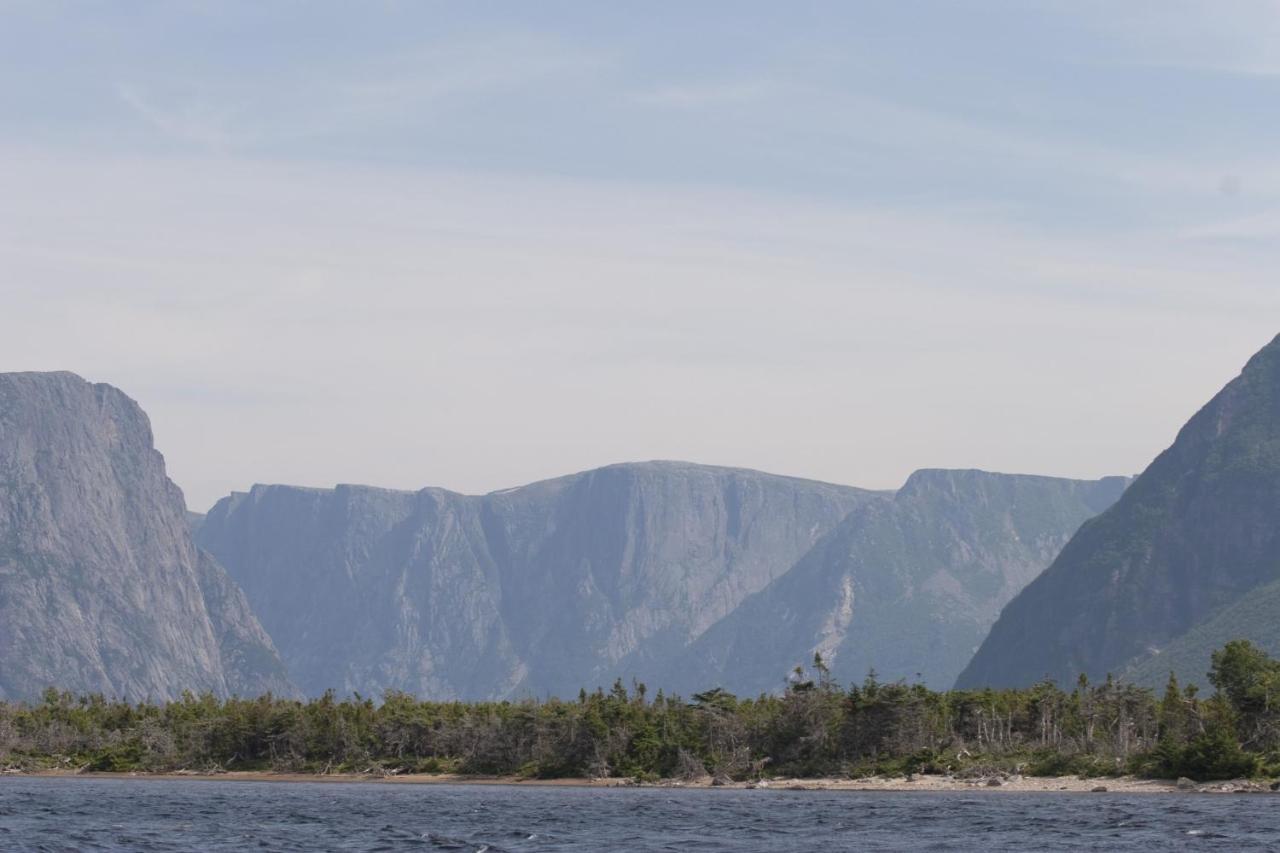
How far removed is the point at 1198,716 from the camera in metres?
194

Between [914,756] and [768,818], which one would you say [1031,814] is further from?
[914,756]

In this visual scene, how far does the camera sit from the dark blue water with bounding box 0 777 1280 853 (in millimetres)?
113312

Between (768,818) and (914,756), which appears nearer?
(768,818)

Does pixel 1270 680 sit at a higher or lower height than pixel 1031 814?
higher

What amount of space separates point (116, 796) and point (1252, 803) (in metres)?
102

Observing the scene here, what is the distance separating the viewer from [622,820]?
138250 millimetres

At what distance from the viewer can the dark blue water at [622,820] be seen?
113 meters

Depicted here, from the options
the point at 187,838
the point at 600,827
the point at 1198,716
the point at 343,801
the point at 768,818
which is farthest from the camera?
the point at 1198,716

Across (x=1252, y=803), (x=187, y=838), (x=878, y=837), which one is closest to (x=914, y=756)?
(x=1252, y=803)

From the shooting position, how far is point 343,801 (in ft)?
538

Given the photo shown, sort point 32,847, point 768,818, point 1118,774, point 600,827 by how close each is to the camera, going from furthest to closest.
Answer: point 1118,774 → point 768,818 → point 600,827 → point 32,847

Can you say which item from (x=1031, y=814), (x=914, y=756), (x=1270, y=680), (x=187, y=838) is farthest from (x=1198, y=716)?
(x=187, y=838)

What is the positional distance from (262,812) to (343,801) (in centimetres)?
1883

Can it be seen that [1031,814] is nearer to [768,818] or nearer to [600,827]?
[768,818]
